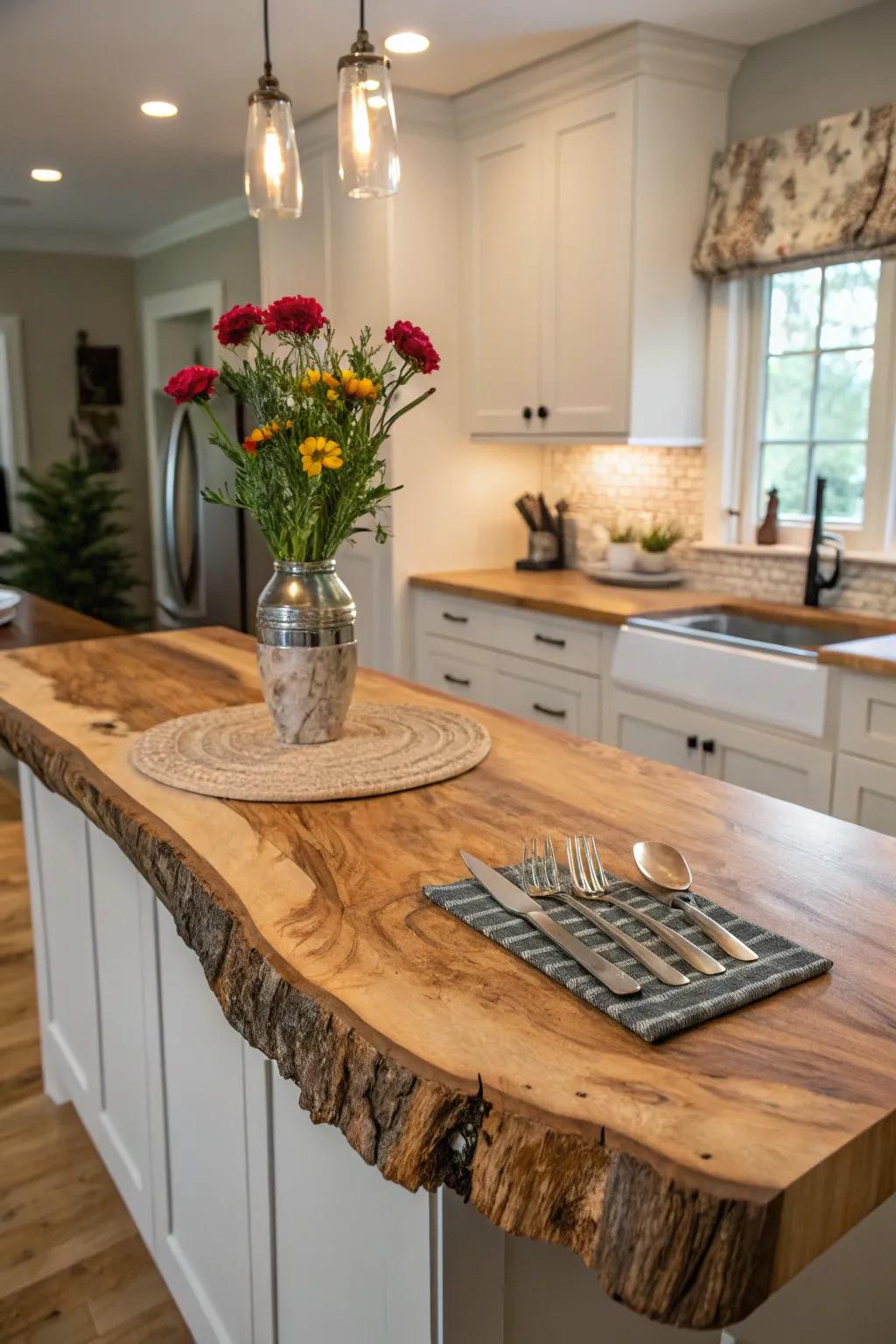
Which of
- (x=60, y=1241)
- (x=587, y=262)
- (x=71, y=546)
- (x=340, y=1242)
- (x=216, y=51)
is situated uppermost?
(x=216, y=51)

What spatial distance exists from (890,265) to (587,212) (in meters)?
0.97

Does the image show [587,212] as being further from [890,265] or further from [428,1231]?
[428,1231]

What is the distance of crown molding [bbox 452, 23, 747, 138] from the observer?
3193 millimetres

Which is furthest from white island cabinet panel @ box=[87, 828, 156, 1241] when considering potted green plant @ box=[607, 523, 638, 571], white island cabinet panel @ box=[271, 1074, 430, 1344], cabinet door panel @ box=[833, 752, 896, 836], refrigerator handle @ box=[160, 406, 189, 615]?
refrigerator handle @ box=[160, 406, 189, 615]

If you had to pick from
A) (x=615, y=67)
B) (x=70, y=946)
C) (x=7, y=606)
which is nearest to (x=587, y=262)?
(x=615, y=67)

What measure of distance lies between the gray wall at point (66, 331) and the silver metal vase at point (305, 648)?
18.0 feet

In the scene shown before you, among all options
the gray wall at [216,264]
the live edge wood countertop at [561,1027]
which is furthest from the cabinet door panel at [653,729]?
the gray wall at [216,264]

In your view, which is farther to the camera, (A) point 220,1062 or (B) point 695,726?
(B) point 695,726

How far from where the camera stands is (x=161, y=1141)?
5.46 feet

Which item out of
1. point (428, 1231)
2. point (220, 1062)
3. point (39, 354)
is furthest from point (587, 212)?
point (39, 354)

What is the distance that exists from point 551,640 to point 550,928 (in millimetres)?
2480

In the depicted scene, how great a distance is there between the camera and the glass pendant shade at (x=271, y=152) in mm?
1816

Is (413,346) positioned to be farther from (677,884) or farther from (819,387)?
(819,387)

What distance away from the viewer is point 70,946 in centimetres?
207
